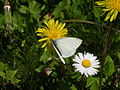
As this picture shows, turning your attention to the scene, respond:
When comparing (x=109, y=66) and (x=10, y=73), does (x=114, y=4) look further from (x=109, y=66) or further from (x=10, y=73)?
(x=10, y=73)

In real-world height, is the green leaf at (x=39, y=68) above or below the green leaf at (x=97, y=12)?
below

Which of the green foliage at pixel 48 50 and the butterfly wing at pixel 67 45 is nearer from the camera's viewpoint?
the butterfly wing at pixel 67 45

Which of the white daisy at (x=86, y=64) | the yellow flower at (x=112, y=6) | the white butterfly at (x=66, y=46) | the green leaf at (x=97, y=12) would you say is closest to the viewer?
the white butterfly at (x=66, y=46)

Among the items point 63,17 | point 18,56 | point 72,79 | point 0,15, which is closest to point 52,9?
point 63,17

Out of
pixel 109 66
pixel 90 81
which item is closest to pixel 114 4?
pixel 109 66

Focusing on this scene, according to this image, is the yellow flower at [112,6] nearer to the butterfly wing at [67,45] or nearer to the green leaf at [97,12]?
the butterfly wing at [67,45]

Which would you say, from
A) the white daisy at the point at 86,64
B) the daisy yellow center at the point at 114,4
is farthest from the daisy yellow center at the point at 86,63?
the daisy yellow center at the point at 114,4

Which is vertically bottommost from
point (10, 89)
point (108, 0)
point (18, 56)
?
point (10, 89)

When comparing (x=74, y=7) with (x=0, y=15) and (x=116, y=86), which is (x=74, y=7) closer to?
(x=0, y=15)

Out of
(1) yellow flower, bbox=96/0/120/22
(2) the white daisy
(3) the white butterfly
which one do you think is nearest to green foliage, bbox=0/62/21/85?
(2) the white daisy
